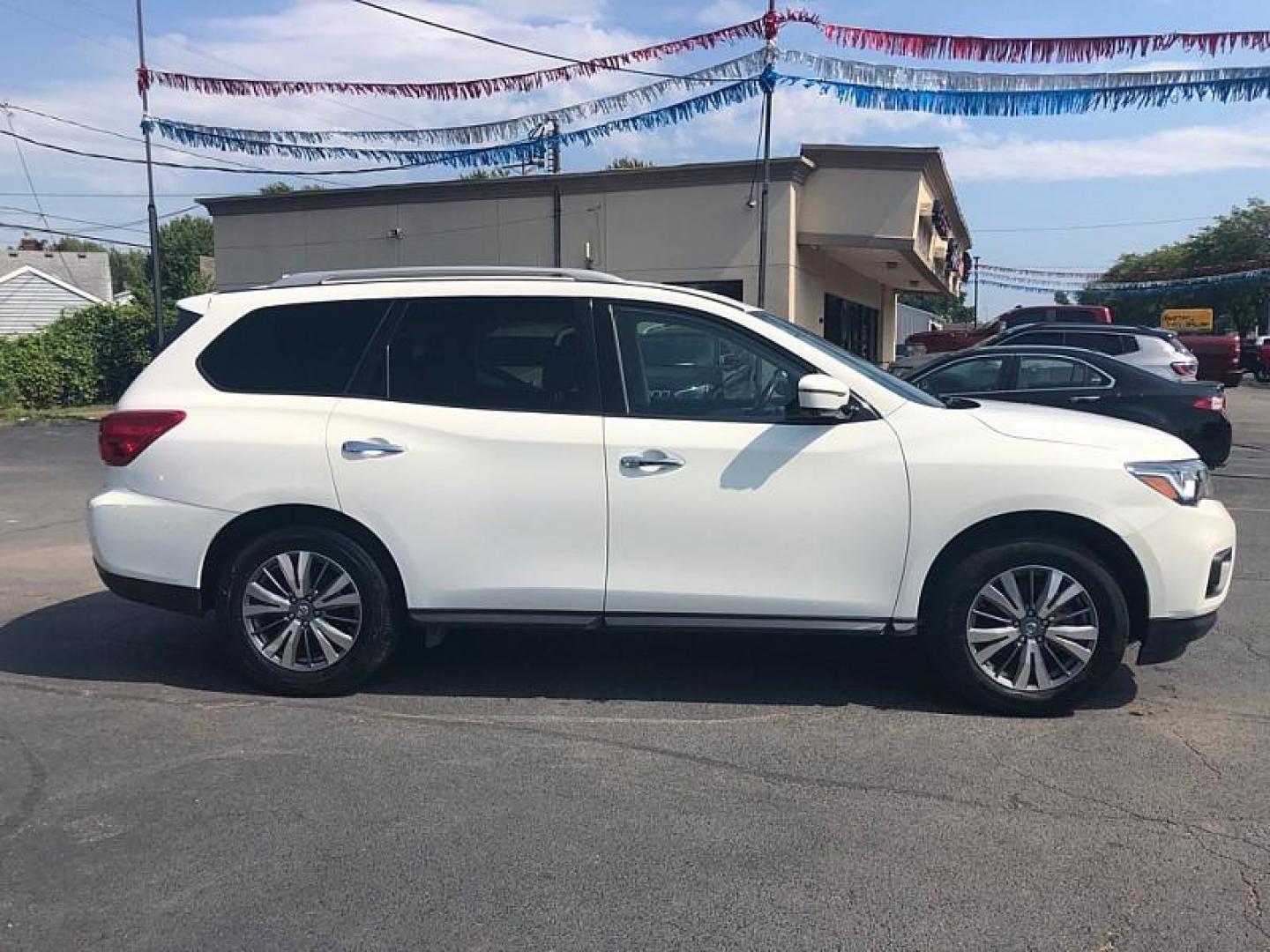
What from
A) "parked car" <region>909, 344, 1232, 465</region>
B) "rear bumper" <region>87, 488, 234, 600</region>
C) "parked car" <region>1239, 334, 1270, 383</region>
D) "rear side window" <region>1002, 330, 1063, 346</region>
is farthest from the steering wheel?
"parked car" <region>1239, 334, 1270, 383</region>

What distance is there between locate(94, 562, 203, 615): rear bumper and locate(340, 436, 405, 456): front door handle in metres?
1.02

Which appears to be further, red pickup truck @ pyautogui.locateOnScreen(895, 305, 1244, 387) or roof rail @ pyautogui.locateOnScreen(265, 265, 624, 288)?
red pickup truck @ pyautogui.locateOnScreen(895, 305, 1244, 387)

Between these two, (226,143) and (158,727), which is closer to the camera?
(158,727)

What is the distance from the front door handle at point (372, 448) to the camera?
5.02 m

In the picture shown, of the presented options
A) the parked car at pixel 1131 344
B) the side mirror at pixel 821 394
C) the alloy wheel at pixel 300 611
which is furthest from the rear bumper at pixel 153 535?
the parked car at pixel 1131 344

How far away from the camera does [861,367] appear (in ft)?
17.0

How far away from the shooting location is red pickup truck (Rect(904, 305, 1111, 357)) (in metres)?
26.4

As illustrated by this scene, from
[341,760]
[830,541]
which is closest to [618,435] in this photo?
[830,541]

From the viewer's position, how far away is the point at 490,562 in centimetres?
502

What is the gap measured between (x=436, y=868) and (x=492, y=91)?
51.1ft

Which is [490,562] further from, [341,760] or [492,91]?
[492,91]

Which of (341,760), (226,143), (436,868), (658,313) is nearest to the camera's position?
(436,868)

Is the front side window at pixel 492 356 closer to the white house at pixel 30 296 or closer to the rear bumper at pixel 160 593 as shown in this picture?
the rear bumper at pixel 160 593

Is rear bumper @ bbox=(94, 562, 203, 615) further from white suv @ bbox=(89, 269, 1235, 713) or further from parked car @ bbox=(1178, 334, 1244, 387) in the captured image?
parked car @ bbox=(1178, 334, 1244, 387)
